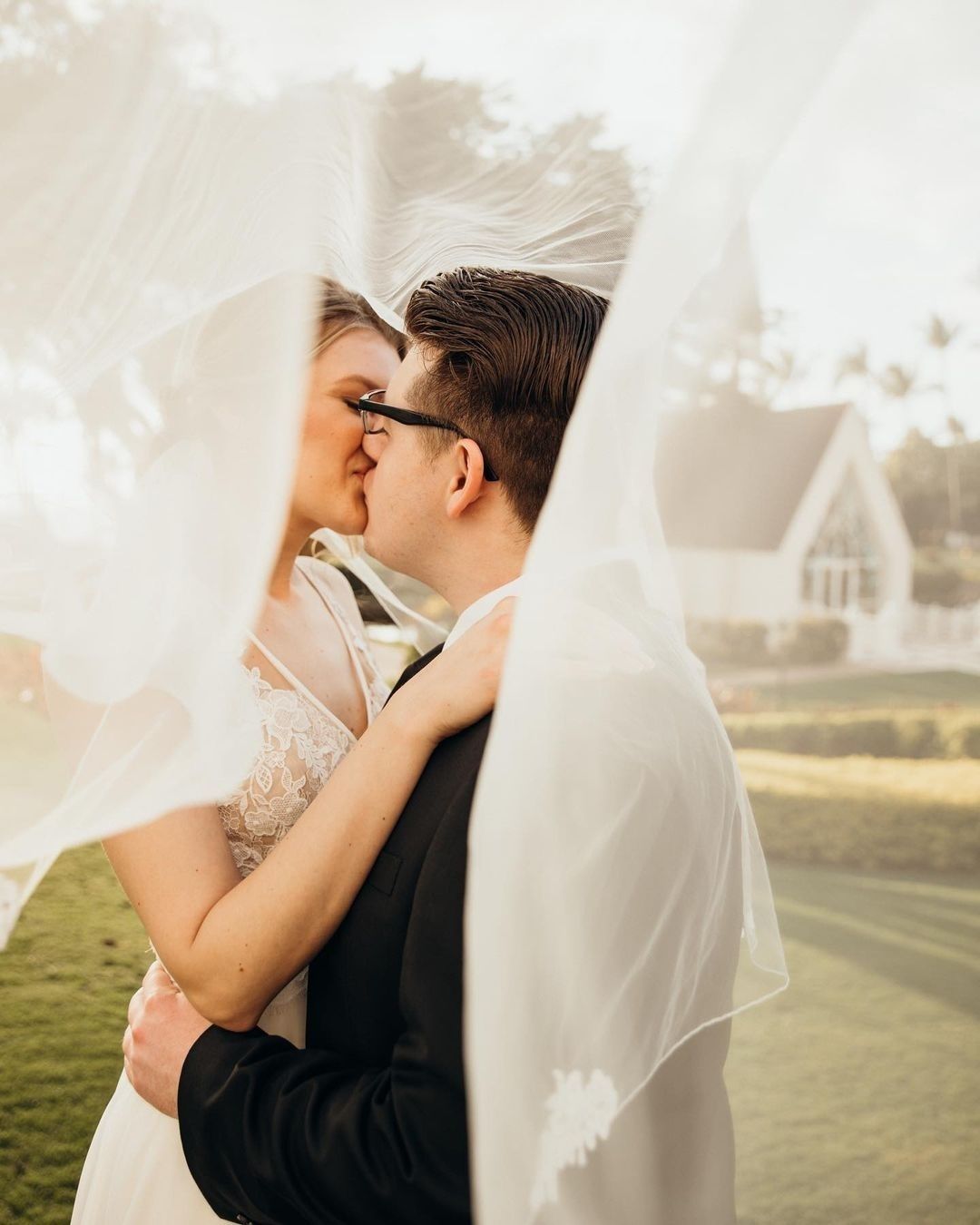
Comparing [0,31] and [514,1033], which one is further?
[0,31]

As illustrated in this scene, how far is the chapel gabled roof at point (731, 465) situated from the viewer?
1.36m

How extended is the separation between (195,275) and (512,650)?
96 centimetres

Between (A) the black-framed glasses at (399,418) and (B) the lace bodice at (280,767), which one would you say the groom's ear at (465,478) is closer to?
(A) the black-framed glasses at (399,418)

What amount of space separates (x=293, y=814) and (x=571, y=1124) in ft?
3.84

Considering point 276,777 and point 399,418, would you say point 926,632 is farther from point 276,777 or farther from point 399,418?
point 276,777

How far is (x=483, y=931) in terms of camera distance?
1.17 meters

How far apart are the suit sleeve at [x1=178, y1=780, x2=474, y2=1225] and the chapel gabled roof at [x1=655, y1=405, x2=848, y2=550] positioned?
608 millimetres

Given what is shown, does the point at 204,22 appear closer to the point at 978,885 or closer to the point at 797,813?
the point at 797,813

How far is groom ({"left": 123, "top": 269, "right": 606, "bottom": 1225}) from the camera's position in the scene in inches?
60.4

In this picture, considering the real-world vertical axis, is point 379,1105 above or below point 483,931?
below

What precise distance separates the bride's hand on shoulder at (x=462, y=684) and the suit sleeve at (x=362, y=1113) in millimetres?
143

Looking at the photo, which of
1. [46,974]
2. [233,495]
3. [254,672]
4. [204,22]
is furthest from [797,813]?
[46,974]

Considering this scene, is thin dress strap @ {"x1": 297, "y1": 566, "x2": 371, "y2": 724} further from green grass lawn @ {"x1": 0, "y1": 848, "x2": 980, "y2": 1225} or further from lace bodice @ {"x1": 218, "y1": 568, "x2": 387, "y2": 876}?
green grass lawn @ {"x1": 0, "y1": 848, "x2": 980, "y2": 1225}

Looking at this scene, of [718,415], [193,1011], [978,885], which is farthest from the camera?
[978,885]
